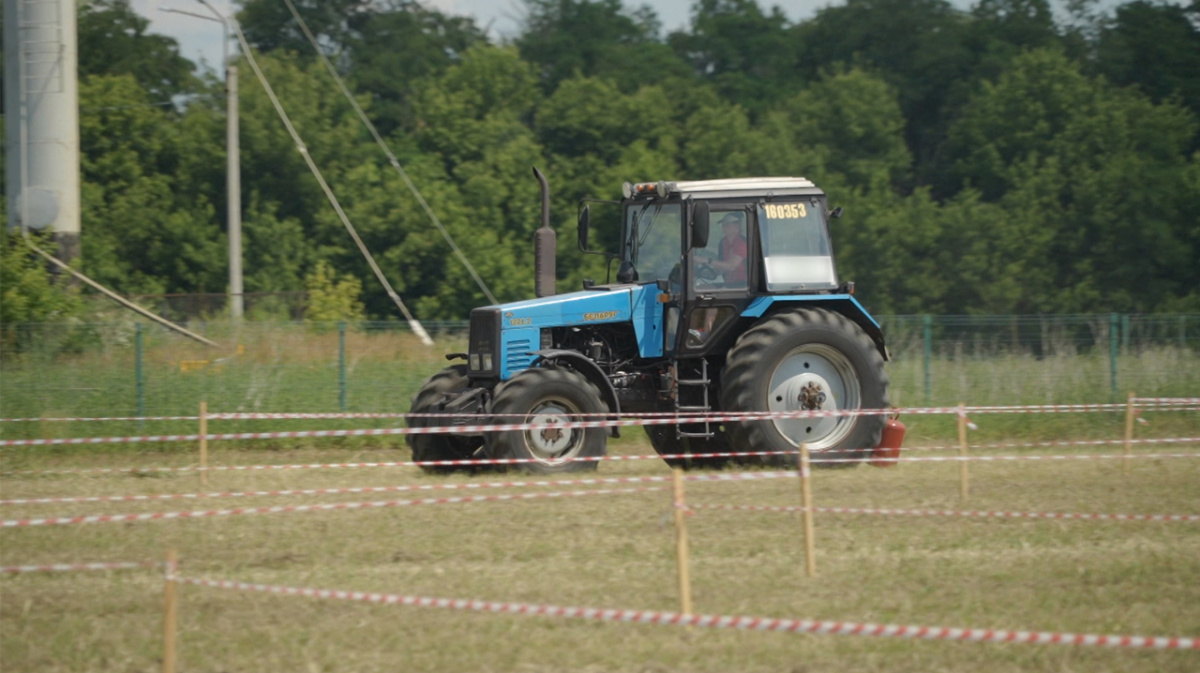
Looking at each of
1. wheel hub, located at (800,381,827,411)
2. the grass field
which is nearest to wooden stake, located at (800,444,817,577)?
the grass field

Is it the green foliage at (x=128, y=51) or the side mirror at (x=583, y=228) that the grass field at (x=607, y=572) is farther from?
the green foliage at (x=128, y=51)

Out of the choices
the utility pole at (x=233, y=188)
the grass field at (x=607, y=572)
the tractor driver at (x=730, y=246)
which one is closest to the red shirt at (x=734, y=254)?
the tractor driver at (x=730, y=246)

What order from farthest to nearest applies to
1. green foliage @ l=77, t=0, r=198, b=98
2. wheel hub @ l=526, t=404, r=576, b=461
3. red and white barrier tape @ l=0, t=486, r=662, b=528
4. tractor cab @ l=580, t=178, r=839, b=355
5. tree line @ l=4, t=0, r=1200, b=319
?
green foliage @ l=77, t=0, r=198, b=98, tree line @ l=4, t=0, r=1200, b=319, tractor cab @ l=580, t=178, r=839, b=355, wheel hub @ l=526, t=404, r=576, b=461, red and white barrier tape @ l=0, t=486, r=662, b=528

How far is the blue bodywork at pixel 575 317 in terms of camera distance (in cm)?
1316

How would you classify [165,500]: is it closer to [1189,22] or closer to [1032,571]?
[1032,571]

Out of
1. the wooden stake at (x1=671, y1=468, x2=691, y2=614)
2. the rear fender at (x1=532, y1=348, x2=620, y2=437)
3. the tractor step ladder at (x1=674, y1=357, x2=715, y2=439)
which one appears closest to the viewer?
the wooden stake at (x1=671, y1=468, x2=691, y2=614)

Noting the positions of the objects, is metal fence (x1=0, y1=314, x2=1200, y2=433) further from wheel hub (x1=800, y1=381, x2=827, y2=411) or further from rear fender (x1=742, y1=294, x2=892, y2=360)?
wheel hub (x1=800, y1=381, x2=827, y2=411)

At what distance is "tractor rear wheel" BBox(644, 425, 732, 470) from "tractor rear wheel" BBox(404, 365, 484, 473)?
6.20 feet

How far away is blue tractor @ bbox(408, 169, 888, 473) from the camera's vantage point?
1323 cm

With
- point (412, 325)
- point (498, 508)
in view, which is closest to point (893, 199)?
point (412, 325)

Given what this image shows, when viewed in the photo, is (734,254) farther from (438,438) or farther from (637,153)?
(637,153)

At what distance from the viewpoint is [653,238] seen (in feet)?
45.3

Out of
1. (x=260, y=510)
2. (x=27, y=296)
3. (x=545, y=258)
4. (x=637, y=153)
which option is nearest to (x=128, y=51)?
(x=637, y=153)

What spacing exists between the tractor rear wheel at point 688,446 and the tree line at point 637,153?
1980 cm
